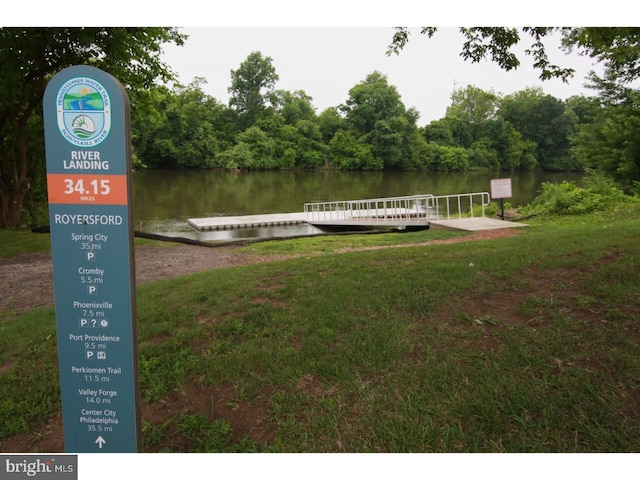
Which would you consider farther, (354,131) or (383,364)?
(354,131)

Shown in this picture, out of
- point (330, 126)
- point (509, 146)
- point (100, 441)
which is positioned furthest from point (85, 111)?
point (509, 146)

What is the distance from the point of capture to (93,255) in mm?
2420

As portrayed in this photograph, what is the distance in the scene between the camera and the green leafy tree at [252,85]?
228 ft

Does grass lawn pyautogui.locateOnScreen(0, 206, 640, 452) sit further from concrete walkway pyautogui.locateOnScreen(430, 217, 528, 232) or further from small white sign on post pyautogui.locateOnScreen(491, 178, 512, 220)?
small white sign on post pyautogui.locateOnScreen(491, 178, 512, 220)

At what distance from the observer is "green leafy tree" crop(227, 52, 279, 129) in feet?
228

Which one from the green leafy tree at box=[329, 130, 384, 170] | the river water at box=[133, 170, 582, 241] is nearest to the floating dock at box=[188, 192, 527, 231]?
the river water at box=[133, 170, 582, 241]

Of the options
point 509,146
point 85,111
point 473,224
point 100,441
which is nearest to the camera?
point 85,111

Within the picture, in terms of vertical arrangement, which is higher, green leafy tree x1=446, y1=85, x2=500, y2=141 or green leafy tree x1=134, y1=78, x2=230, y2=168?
green leafy tree x1=446, y1=85, x2=500, y2=141

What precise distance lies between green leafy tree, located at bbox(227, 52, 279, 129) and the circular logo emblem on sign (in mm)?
68588

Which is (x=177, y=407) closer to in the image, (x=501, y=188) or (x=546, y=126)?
(x=501, y=188)

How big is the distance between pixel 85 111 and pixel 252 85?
7339 cm

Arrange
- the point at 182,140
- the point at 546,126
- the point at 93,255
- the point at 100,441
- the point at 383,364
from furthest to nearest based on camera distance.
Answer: the point at 546,126 < the point at 182,140 < the point at 383,364 < the point at 100,441 < the point at 93,255

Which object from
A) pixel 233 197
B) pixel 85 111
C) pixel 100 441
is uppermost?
pixel 233 197
